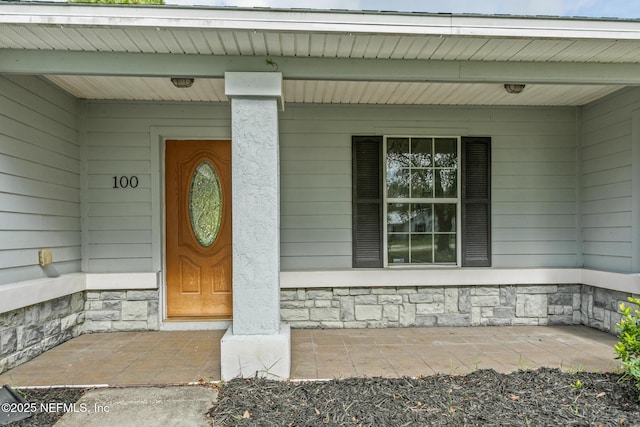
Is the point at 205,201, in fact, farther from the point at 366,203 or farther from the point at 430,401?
the point at 430,401

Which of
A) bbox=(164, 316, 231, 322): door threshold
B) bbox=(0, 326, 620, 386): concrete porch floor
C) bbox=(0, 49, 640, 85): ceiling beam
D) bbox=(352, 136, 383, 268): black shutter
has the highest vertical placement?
bbox=(0, 49, 640, 85): ceiling beam

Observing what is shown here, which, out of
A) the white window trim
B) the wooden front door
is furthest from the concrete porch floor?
the white window trim

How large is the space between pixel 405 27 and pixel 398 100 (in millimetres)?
1610

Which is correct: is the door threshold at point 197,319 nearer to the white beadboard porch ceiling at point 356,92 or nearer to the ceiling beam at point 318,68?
the white beadboard porch ceiling at point 356,92

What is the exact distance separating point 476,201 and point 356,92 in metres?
1.92

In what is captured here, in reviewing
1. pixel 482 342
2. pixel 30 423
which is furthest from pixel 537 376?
pixel 30 423

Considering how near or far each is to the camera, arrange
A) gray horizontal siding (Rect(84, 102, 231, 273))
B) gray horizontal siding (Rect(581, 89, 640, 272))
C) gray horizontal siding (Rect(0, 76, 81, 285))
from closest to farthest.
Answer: gray horizontal siding (Rect(0, 76, 81, 285)) < gray horizontal siding (Rect(581, 89, 640, 272)) < gray horizontal siding (Rect(84, 102, 231, 273))

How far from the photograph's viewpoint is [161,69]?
2994 millimetres

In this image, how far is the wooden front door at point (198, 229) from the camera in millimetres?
4406

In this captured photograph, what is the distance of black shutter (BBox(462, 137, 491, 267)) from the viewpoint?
453cm

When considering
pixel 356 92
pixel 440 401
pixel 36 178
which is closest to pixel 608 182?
pixel 356 92

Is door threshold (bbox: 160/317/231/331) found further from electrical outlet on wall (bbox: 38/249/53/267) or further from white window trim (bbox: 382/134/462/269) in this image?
white window trim (bbox: 382/134/462/269)

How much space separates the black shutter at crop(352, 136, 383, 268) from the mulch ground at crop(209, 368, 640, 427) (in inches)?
67.8

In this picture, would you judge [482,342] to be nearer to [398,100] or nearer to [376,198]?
[376,198]
